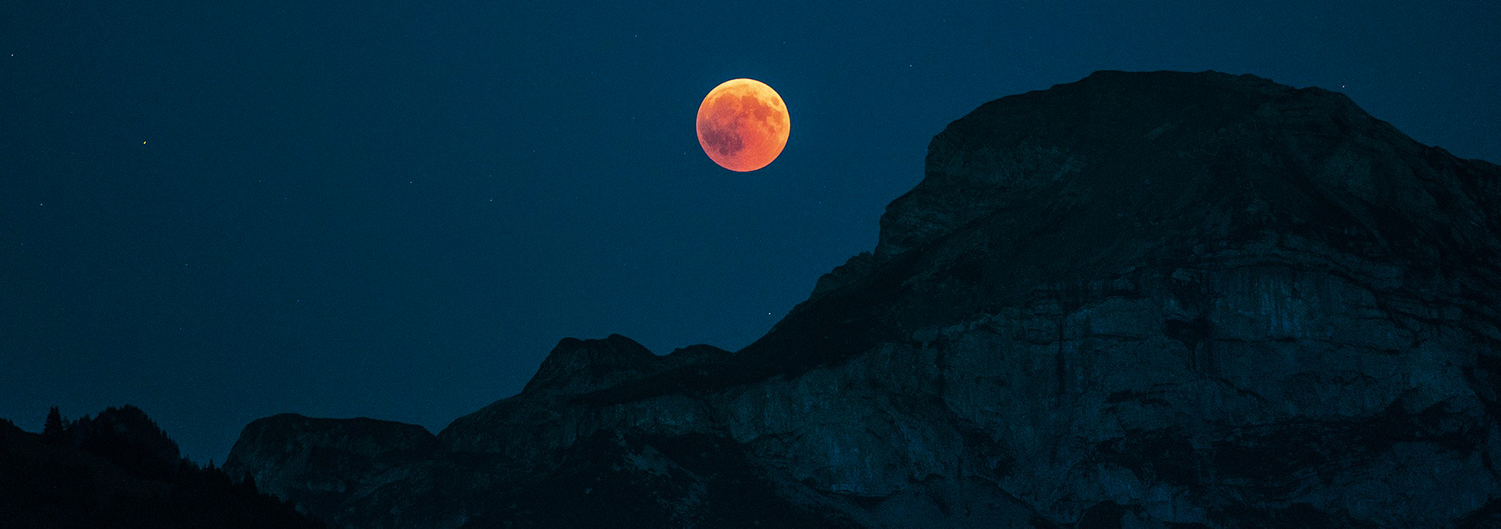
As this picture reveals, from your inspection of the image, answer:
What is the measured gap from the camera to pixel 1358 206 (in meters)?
162

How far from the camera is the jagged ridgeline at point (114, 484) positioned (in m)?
67.8

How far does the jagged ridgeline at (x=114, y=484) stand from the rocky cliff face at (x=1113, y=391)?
2661 inches

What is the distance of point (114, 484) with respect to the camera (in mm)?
76500

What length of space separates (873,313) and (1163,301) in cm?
4725

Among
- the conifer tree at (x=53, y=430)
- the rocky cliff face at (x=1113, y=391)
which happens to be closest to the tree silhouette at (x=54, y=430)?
the conifer tree at (x=53, y=430)

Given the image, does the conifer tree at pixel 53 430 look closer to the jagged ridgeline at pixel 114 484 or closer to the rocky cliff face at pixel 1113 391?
the jagged ridgeline at pixel 114 484

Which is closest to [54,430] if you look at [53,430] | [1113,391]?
[53,430]

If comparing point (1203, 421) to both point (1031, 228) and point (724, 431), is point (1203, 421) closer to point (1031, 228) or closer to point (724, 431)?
point (1031, 228)

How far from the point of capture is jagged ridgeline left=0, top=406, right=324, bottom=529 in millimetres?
67750

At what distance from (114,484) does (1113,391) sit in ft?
412

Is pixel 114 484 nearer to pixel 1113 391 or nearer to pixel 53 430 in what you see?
pixel 53 430

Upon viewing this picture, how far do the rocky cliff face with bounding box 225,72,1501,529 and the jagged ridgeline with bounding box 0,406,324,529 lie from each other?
222 feet

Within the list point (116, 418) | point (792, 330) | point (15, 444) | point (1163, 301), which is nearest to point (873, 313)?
point (792, 330)

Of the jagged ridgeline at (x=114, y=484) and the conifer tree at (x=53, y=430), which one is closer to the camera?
the jagged ridgeline at (x=114, y=484)
